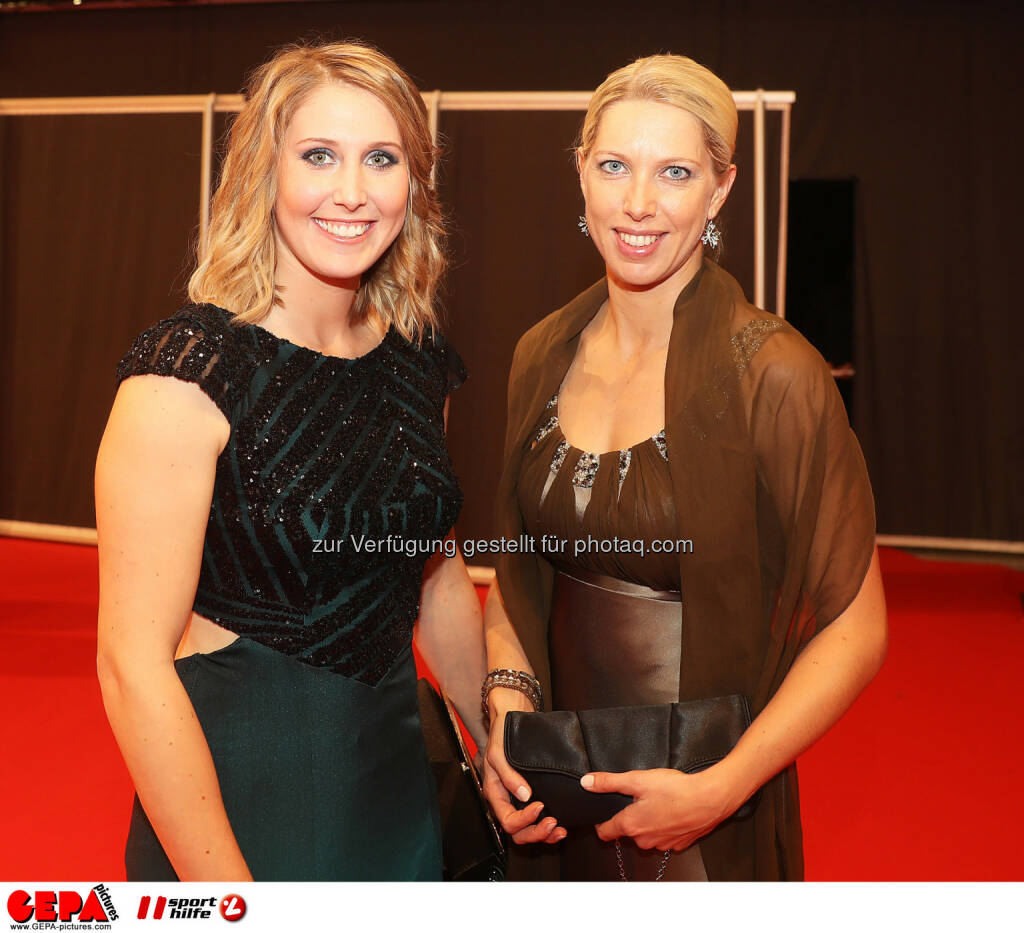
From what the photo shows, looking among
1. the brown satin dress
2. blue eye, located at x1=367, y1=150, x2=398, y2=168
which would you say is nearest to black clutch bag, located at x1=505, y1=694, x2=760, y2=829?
the brown satin dress

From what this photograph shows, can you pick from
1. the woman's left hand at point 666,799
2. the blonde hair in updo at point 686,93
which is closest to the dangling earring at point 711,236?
the blonde hair in updo at point 686,93

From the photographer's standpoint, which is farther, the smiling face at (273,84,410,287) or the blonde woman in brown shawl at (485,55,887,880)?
the blonde woman in brown shawl at (485,55,887,880)

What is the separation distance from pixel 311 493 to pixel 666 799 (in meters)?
0.72

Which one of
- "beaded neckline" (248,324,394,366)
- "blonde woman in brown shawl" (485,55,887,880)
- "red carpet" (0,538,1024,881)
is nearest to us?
"beaded neckline" (248,324,394,366)

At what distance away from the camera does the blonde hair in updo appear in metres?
1.66

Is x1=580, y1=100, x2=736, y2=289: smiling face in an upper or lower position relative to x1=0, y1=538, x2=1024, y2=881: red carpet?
upper

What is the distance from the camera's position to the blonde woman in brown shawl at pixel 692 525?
1587 millimetres

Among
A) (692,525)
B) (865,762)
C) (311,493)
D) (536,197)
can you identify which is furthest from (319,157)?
(536,197)

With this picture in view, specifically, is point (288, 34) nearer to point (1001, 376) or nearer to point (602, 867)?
point (1001, 376)
